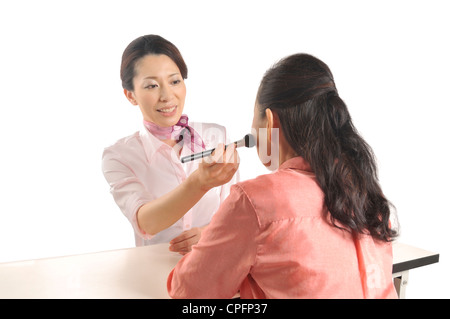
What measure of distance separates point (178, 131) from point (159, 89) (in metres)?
0.22

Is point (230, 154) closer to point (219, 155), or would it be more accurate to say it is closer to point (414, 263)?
point (219, 155)

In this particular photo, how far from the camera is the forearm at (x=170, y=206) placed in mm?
1354

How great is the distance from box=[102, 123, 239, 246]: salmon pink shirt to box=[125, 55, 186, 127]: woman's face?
0.10 m

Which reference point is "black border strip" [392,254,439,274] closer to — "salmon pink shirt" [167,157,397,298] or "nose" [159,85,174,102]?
"salmon pink shirt" [167,157,397,298]

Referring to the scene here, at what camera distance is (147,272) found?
1.33 metres

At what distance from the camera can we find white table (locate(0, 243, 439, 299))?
1.21 meters

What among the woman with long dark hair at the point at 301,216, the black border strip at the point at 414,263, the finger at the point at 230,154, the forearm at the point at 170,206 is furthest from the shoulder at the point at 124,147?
the black border strip at the point at 414,263

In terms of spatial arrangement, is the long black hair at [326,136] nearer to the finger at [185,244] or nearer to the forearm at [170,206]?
the forearm at [170,206]

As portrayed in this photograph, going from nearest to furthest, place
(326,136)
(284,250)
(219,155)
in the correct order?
(284,250) < (326,136) < (219,155)

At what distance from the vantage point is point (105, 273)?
1.32m

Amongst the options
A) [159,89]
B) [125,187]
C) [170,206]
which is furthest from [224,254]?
[159,89]

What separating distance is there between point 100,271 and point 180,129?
2.06 ft
